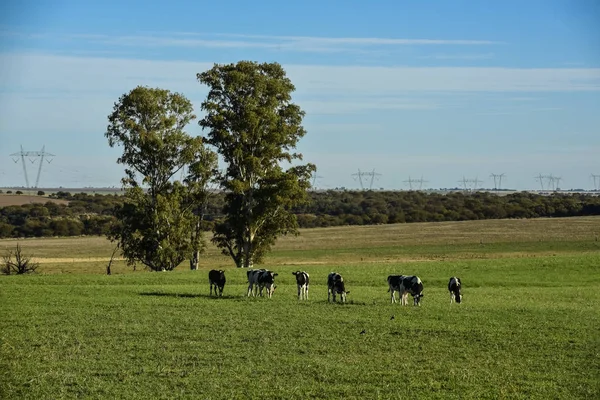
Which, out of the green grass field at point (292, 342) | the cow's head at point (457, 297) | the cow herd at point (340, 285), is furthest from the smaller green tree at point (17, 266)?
the cow's head at point (457, 297)

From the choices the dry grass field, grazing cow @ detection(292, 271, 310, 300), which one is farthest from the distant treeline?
grazing cow @ detection(292, 271, 310, 300)

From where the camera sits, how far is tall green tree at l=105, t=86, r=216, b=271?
59.2m

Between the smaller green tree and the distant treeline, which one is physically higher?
the distant treeline

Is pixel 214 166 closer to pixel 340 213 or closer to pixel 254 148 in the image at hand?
pixel 254 148

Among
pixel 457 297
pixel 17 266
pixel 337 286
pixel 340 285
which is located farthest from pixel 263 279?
pixel 17 266

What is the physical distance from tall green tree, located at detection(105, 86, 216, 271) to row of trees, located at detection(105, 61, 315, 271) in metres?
0.07

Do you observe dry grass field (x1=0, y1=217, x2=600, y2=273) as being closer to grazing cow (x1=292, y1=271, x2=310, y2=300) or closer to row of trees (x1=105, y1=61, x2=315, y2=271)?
row of trees (x1=105, y1=61, x2=315, y2=271)

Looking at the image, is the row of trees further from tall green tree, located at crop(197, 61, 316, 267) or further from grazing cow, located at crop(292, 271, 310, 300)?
grazing cow, located at crop(292, 271, 310, 300)

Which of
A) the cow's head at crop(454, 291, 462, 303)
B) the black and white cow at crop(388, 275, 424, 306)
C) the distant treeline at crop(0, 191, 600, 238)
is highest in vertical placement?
the distant treeline at crop(0, 191, 600, 238)

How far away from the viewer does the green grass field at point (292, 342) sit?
17.6m

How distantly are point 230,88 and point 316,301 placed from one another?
3134 centimetres

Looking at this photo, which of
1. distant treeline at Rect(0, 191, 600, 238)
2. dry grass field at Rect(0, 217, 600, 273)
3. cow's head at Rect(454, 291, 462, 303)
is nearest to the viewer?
cow's head at Rect(454, 291, 462, 303)

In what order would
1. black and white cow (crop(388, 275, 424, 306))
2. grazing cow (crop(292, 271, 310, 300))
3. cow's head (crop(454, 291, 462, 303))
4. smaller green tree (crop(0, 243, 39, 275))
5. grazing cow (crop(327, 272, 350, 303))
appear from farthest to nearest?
smaller green tree (crop(0, 243, 39, 275)) → grazing cow (crop(292, 271, 310, 300)) → cow's head (crop(454, 291, 462, 303)) → grazing cow (crop(327, 272, 350, 303)) → black and white cow (crop(388, 275, 424, 306))

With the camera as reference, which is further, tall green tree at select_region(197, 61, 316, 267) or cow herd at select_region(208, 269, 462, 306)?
tall green tree at select_region(197, 61, 316, 267)
